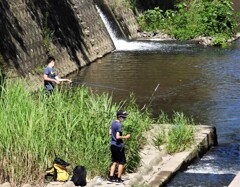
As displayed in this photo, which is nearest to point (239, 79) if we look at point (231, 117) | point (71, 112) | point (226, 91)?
point (226, 91)

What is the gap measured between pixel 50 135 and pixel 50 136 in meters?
0.03

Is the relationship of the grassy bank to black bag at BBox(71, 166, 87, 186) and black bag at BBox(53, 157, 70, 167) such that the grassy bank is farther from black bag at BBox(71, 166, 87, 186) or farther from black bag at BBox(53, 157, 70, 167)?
black bag at BBox(71, 166, 87, 186)

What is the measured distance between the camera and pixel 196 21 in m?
35.5

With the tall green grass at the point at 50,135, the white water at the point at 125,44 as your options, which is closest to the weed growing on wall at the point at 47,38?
the white water at the point at 125,44

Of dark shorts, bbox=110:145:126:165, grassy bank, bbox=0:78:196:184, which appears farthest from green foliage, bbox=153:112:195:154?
dark shorts, bbox=110:145:126:165

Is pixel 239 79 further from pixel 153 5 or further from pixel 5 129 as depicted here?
pixel 153 5

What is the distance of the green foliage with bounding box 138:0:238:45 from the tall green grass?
63.9 ft

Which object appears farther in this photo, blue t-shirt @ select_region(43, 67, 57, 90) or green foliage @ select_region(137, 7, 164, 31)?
green foliage @ select_region(137, 7, 164, 31)

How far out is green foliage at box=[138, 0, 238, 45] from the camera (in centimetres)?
3456

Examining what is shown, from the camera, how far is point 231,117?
1883 cm

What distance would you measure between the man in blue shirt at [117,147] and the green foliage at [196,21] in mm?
20724

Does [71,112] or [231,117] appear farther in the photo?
[231,117]

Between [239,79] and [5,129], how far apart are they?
42.7 ft

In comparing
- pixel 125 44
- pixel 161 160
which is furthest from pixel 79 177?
pixel 125 44
